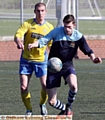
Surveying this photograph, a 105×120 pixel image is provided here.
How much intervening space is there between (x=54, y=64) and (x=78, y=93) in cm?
366

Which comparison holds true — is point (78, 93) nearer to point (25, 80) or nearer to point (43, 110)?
point (43, 110)

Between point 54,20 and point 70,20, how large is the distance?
42.0ft

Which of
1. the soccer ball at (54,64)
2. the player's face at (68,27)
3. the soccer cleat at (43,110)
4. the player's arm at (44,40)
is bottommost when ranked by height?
the soccer cleat at (43,110)

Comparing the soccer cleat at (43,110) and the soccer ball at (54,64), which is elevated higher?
the soccer ball at (54,64)

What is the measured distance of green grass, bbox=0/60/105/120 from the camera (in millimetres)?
10344

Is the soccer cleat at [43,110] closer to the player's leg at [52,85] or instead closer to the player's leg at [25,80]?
the player's leg at [25,80]

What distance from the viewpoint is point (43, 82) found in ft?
32.9

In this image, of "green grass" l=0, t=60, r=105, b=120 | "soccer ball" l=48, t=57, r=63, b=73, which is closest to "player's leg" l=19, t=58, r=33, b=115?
"green grass" l=0, t=60, r=105, b=120

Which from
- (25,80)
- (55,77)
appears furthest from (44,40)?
(25,80)

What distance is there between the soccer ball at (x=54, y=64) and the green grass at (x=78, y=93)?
0.90m

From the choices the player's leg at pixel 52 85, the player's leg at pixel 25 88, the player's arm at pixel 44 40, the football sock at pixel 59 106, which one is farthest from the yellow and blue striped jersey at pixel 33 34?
the football sock at pixel 59 106

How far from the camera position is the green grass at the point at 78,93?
10.3 metres

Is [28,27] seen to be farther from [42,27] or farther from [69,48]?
[69,48]

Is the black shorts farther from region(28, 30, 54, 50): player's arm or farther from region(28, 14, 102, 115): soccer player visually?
region(28, 30, 54, 50): player's arm
